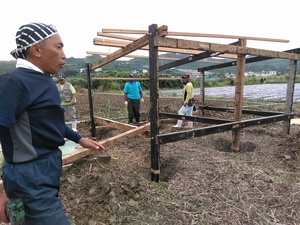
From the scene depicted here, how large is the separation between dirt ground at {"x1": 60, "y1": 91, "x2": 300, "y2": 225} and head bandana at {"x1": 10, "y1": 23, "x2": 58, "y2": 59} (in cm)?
179

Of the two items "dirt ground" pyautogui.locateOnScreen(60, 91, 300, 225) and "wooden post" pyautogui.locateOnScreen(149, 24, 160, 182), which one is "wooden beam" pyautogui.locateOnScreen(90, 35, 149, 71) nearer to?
"wooden post" pyautogui.locateOnScreen(149, 24, 160, 182)

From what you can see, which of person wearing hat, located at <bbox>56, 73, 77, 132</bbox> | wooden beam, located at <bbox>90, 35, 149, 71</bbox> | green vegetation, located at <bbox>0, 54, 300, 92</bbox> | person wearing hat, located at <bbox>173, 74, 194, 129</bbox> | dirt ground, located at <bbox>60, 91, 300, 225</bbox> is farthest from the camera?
green vegetation, located at <bbox>0, 54, 300, 92</bbox>

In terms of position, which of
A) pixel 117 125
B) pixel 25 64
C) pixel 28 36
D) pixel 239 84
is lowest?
pixel 117 125

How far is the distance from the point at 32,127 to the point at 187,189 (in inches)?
90.7

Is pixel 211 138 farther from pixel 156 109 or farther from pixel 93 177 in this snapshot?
pixel 93 177

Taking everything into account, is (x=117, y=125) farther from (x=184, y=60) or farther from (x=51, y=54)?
(x=51, y=54)

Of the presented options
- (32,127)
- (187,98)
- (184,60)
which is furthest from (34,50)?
(187,98)

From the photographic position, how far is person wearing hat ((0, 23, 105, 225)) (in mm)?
1243

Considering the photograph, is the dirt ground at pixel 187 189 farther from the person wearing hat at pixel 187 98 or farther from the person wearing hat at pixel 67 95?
the person wearing hat at pixel 67 95

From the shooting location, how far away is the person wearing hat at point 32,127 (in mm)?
1243

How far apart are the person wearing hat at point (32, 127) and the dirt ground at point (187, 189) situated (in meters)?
1.13

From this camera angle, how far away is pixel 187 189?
3.04 m

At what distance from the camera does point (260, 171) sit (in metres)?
3.55

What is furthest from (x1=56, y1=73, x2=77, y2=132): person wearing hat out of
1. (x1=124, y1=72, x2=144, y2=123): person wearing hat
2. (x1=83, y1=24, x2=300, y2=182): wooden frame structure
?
(x1=124, y1=72, x2=144, y2=123): person wearing hat
